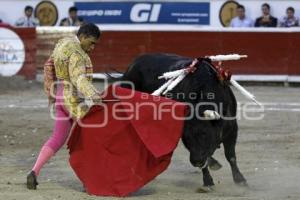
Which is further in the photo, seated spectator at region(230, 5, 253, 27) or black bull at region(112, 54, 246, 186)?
seated spectator at region(230, 5, 253, 27)

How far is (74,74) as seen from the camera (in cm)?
546

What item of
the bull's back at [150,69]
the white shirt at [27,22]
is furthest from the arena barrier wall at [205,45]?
the bull's back at [150,69]

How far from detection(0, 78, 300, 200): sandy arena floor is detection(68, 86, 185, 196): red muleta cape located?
16 cm

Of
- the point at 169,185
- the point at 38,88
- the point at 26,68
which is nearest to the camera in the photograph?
the point at 169,185

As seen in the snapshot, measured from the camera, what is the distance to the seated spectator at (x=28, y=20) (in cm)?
1600

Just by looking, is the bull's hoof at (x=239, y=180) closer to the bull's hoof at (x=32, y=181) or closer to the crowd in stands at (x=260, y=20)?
the bull's hoof at (x=32, y=181)

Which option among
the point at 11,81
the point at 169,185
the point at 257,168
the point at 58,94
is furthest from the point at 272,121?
the point at 11,81

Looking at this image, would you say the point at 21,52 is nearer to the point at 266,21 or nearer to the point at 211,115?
the point at 266,21

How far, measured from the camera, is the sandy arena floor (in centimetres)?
562

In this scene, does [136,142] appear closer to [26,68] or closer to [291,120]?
[291,120]

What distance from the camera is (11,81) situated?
45.0 ft

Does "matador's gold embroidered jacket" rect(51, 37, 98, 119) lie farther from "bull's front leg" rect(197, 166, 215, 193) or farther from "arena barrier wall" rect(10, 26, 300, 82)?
"arena barrier wall" rect(10, 26, 300, 82)

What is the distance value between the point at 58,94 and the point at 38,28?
930 centimetres

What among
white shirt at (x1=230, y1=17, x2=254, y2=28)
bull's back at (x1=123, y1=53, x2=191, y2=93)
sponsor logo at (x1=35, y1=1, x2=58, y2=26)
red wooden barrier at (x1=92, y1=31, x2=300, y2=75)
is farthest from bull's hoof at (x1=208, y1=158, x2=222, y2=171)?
sponsor logo at (x1=35, y1=1, x2=58, y2=26)
